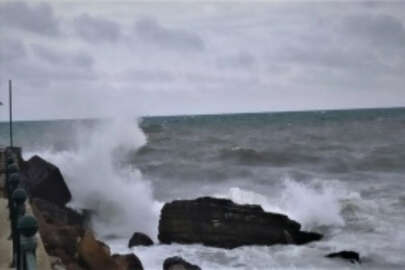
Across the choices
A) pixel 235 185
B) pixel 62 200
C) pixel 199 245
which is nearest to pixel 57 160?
pixel 235 185

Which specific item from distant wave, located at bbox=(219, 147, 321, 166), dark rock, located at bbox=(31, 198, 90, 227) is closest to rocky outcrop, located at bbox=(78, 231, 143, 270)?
dark rock, located at bbox=(31, 198, 90, 227)

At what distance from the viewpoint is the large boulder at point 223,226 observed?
39.8 ft

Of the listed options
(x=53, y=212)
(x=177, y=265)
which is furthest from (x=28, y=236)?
(x=53, y=212)

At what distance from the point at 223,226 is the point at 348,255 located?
9.03 ft

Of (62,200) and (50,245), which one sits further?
(62,200)

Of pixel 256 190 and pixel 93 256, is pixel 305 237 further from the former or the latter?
pixel 256 190

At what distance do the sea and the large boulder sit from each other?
1.17 feet

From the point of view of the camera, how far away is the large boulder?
12125mm

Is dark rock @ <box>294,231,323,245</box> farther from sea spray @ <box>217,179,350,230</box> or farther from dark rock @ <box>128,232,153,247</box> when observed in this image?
dark rock @ <box>128,232,153,247</box>

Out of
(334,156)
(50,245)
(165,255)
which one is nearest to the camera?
(50,245)

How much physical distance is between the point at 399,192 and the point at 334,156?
1317cm

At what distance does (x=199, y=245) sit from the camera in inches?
472

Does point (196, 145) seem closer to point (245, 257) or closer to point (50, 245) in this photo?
point (245, 257)

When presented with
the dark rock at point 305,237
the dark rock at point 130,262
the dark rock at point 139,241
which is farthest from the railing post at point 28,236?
the dark rock at point 305,237
